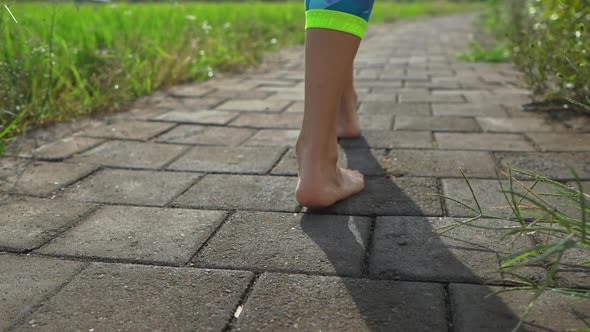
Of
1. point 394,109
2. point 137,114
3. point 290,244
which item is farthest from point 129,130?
point 290,244

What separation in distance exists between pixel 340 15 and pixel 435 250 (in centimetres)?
68

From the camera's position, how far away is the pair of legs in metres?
1.63

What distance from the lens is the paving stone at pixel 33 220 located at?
1531 millimetres

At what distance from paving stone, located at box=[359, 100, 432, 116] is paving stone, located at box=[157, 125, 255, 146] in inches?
29.7

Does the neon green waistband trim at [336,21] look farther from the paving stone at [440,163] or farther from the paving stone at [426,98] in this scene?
the paving stone at [426,98]

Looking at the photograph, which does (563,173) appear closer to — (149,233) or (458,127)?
(458,127)

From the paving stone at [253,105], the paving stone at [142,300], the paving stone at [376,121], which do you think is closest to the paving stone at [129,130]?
the paving stone at [253,105]

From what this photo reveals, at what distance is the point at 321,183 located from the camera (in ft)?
5.58

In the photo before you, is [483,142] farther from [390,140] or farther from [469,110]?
[469,110]

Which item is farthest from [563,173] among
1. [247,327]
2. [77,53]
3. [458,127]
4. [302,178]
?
[77,53]

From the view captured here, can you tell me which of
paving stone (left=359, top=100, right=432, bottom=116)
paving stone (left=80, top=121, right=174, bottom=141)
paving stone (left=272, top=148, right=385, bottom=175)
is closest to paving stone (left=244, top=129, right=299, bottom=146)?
paving stone (left=272, top=148, right=385, bottom=175)

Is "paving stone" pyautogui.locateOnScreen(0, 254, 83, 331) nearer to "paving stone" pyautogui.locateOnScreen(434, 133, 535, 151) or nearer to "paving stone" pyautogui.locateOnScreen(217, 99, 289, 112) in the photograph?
"paving stone" pyautogui.locateOnScreen(434, 133, 535, 151)

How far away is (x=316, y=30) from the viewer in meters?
1.65

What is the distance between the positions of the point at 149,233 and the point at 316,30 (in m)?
Answer: 0.71
